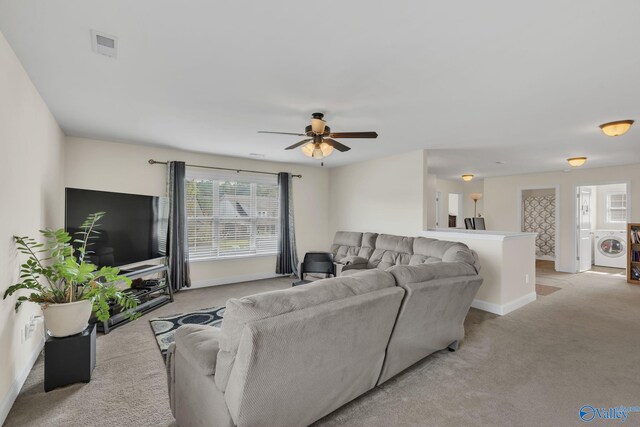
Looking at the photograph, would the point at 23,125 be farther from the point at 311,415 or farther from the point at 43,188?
the point at 311,415

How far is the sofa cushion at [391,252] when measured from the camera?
4629mm

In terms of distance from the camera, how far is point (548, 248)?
28.3 ft

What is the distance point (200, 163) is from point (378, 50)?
4.11m

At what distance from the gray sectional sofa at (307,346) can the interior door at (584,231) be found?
636cm

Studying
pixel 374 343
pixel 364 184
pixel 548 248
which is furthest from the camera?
pixel 548 248

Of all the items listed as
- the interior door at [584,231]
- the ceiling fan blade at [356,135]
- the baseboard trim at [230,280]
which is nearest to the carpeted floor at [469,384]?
the baseboard trim at [230,280]

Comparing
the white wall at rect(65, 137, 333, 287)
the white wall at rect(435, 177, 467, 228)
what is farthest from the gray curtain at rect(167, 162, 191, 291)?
the white wall at rect(435, 177, 467, 228)

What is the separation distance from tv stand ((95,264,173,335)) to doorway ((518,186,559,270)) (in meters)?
8.93

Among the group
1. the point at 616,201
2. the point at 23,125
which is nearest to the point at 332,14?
the point at 23,125

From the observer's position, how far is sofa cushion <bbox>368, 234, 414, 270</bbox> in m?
4.63

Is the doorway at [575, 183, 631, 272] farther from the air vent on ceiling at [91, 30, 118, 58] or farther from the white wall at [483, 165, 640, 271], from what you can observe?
the air vent on ceiling at [91, 30, 118, 58]

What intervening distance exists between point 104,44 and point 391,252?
4232 millimetres

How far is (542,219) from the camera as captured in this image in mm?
8766

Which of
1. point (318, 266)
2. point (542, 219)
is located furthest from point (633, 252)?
point (318, 266)
